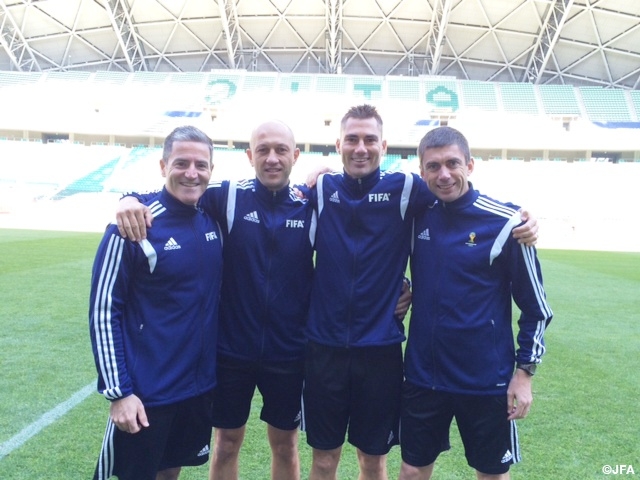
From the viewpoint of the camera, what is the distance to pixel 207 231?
2.49m

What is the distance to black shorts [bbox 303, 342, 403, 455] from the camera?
8.29ft

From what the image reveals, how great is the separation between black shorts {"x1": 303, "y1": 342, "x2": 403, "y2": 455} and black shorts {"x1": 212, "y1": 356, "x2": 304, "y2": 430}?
0.40ft

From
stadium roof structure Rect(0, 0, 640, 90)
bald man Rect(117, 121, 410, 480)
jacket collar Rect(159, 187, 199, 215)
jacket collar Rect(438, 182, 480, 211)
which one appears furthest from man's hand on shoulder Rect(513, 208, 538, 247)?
stadium roof structure Rect(0, 0, 640, 90)

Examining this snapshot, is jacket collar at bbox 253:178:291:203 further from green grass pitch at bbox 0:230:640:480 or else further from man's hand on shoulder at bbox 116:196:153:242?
green grass pitch at bbox 0:230:640:480

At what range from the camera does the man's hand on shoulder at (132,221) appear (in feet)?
7.14

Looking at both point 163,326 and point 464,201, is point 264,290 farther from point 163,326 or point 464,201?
point 464,201

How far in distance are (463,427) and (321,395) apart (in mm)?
698

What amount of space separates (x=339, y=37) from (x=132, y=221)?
34345mm

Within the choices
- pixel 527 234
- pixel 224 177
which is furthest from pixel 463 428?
pixel 224 177

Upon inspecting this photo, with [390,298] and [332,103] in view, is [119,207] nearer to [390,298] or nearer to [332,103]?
[390,298]

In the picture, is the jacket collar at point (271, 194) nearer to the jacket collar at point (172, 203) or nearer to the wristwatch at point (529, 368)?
the jacket collar at point (172, 203)

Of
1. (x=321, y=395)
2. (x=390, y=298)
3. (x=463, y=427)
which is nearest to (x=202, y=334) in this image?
(x=321, y=395)

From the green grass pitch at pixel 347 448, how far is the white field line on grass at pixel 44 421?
0.02 meters

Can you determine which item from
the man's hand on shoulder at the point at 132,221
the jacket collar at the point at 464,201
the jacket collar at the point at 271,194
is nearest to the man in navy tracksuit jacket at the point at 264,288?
the jacket collar at the point at 271,194
